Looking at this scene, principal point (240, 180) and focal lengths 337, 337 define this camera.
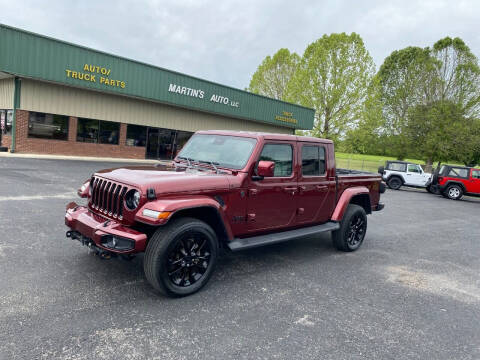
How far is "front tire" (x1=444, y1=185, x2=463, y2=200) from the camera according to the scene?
1769cm

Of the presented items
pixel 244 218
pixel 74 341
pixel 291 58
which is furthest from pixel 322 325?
pixel 291 58

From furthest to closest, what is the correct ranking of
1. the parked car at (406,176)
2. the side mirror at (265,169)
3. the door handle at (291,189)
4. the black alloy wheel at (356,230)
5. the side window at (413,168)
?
the side window at (413,168)
the parked car at (406,176)
the black alloy wheel at (356,230)
the door handle at (291,189)
the side mirror at (265,169)

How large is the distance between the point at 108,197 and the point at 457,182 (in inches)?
742

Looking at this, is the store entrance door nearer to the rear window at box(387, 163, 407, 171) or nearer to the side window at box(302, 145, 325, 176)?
the rear window at box(387, 163, 407, 171)

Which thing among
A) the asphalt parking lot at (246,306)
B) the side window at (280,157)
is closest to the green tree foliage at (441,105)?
the asphalt parking lot at (246,306)

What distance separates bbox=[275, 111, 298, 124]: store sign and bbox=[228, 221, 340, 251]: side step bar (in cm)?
2514

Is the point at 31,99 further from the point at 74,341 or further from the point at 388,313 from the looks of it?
the point at 388,313

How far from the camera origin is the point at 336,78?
30188 millimetres

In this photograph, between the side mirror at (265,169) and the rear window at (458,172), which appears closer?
the side mirror at (265,169)

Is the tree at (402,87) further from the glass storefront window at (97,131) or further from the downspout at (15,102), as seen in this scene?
the downspout at (15,102)

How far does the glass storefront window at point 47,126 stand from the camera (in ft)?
59.9

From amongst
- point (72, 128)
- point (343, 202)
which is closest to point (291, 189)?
point (343, 202)

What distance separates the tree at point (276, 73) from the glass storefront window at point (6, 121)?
28584 mm

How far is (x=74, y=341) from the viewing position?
2.83 m
